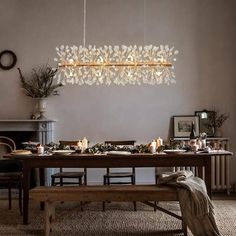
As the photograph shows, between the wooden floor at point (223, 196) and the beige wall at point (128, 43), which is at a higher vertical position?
the beige wall at point (128, 43)

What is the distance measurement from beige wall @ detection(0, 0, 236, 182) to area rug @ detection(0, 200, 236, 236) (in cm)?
139

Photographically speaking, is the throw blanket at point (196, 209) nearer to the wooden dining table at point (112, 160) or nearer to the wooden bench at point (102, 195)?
the wooden bench at point (102, 195)

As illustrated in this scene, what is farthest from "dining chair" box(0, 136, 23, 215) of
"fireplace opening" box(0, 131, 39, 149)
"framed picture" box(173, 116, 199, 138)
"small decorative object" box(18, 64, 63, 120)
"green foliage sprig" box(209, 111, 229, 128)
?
"green foliage sprig" box(209, 111, 229, 128)

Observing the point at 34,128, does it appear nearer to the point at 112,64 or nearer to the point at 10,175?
the point at 10,175

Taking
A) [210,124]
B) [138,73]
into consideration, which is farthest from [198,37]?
[138,73]

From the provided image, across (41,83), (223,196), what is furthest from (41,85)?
(223,196)

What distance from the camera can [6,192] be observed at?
641 cm

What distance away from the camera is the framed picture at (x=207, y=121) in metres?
6.35

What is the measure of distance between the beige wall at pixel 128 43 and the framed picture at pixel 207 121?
4.5 inches

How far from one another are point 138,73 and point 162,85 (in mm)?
1419

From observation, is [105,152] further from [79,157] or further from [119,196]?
[119,196]

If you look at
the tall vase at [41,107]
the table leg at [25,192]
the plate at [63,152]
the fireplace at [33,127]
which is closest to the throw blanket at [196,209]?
the plate at [63,152]

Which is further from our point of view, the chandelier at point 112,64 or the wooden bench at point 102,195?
the chandelier at point 112,64

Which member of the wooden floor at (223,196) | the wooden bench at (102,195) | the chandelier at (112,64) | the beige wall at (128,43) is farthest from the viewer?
the beige wall at (128,43)
